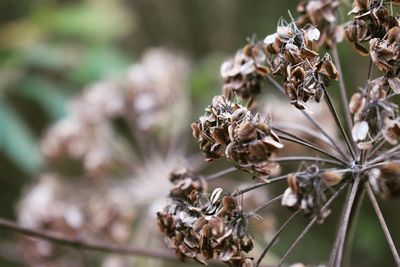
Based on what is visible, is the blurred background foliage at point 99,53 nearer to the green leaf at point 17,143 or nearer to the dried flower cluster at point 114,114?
the green leaf at point 17,143

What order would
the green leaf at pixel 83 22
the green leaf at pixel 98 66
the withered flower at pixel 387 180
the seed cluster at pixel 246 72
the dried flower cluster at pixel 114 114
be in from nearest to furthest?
1. the withered flower at pixel 387 180
2. the seed cluster at pixel 246 72
3. the dried flower cluster at pixel 114 114
4. the green leaf at pixel 98 66
5. the green leaf at pixel 83 22

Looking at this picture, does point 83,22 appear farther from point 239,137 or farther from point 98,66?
point 239,137

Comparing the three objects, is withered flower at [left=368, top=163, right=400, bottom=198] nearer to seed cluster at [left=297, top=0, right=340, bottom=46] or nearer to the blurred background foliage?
seed cluster at [left=297, top=0, right=340, bottom=46]

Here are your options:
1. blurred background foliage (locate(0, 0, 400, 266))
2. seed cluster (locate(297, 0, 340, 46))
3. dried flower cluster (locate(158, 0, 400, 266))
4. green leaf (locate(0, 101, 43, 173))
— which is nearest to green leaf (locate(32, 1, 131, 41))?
blurred background foliage (locate(0, 0, 400, 266))

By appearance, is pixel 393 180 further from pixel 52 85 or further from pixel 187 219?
pixel 52 85

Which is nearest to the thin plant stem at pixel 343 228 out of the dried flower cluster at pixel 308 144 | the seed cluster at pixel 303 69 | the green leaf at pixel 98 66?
the dried flower cluster at pixel 308 144

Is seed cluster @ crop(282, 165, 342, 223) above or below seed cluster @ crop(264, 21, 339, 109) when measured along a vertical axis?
below

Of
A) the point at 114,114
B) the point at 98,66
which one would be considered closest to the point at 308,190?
the point at 114,114
